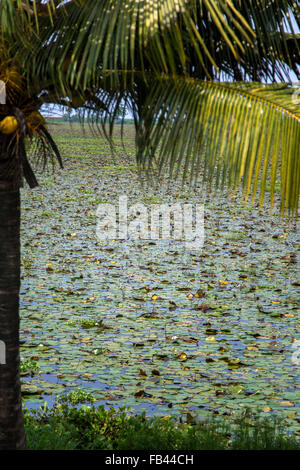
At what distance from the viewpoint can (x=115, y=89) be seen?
3.42 meters

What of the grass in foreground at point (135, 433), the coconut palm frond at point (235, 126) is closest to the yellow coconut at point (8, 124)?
the coconut palm frond at point (235, 126)

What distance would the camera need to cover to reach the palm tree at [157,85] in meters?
2.86

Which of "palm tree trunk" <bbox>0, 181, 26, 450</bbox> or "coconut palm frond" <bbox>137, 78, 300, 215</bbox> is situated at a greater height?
"coconut palm frond" <bbox>137, 78, 300, 215</bbox>

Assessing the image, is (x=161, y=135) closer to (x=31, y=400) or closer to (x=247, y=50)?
(x=247, y=50)

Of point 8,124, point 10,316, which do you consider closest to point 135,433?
point 10,316

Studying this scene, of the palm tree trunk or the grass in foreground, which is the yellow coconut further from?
the grass in foreground

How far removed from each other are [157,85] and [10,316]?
1.68 metres

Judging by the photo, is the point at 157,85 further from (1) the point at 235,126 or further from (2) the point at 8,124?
(2) the point at 8,124

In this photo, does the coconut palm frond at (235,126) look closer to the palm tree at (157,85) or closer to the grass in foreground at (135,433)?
the palm tree at (157,85)

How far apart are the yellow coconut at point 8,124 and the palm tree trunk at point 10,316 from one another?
1.28ft

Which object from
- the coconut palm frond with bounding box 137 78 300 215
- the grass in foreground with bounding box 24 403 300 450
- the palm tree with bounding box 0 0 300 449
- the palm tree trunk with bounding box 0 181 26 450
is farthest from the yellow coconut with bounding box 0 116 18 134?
the grass in foreground with bounding box 24 403 300 450

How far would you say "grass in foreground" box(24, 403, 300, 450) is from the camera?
3.98 metres

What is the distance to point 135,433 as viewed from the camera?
4.09 metres
